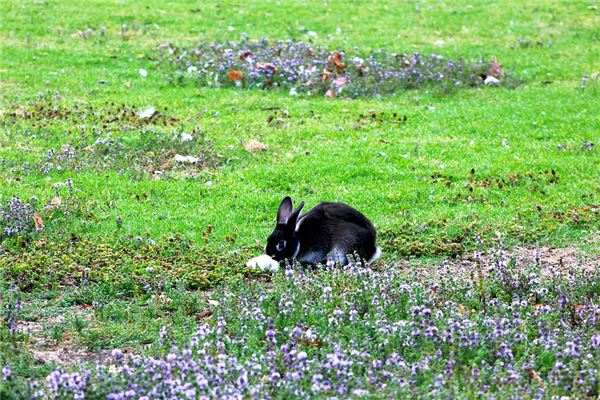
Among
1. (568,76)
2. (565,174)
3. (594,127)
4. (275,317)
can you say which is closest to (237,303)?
(275,317)

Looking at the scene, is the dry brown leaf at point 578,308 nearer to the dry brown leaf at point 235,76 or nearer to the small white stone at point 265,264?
the small white stone at point 265,264

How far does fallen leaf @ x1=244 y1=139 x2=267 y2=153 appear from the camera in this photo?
12867 millimetres

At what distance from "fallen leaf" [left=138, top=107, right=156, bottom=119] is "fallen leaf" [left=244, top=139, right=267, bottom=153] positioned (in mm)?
2045

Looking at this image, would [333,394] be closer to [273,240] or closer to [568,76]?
[273,240]

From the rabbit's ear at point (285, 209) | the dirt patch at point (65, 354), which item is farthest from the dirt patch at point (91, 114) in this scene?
the dirt patch at point (65, 354)

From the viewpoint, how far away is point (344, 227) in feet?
30.5

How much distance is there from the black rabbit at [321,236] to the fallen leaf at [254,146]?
3.55 metres

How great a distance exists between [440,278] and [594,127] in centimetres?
689

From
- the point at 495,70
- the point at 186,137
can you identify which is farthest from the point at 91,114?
the point at 495,70

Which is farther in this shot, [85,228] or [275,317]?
[85,228]

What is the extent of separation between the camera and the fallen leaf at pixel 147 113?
14219 mm

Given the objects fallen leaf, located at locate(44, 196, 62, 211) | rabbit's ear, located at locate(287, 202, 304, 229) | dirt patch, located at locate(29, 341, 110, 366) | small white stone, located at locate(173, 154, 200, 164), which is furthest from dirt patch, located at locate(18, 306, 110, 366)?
small white stone, located at locate(173, 154, 200, 164)

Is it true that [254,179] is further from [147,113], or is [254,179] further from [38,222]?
[147,113]

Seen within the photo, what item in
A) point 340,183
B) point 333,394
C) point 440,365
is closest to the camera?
point 333,394
